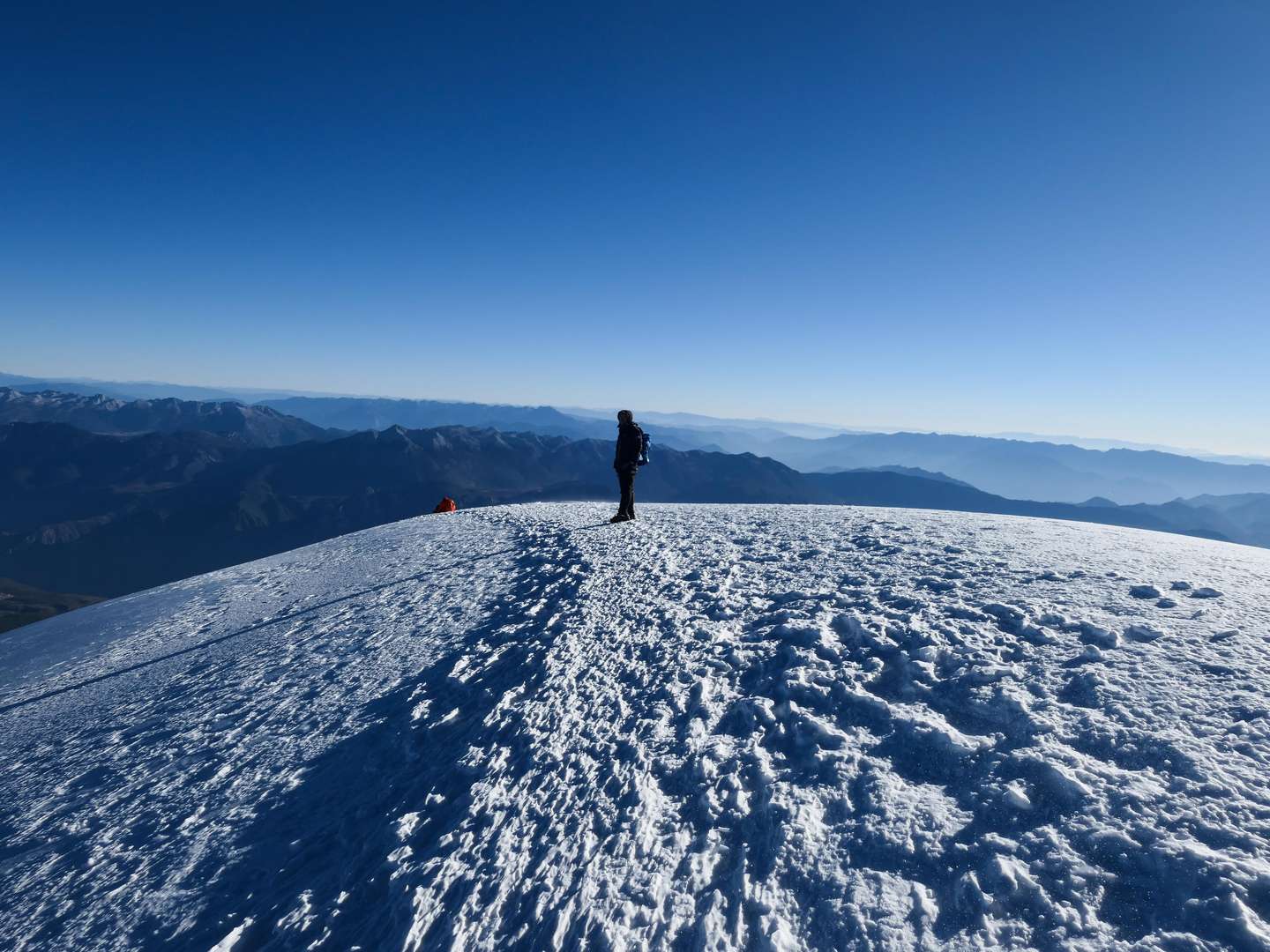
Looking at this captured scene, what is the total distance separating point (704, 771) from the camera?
5.62m

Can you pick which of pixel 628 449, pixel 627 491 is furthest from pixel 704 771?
pixel 627 491

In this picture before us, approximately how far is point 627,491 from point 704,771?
10930 mm

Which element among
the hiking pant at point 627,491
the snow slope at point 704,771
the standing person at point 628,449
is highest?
the standing person at point 628,449

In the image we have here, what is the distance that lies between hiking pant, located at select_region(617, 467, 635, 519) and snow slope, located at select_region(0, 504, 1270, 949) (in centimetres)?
512

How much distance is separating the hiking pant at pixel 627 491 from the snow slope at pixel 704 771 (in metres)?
5.12

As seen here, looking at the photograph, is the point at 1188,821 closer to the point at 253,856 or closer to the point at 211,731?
the point at 253,856

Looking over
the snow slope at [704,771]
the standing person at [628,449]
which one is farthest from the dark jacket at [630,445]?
the snow slope at [704,771]

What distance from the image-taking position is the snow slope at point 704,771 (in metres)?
4.07

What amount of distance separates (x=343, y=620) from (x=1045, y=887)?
11.9 meters

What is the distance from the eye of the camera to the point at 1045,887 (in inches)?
153

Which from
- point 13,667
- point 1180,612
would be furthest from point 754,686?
point 13,667

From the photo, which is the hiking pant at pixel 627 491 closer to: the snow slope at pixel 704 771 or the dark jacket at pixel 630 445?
the dark jacket at pixel 630 445

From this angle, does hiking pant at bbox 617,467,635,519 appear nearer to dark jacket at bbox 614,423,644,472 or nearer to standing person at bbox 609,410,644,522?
standing person at bbox 609,410,644,522

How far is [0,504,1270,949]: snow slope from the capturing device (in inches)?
160
